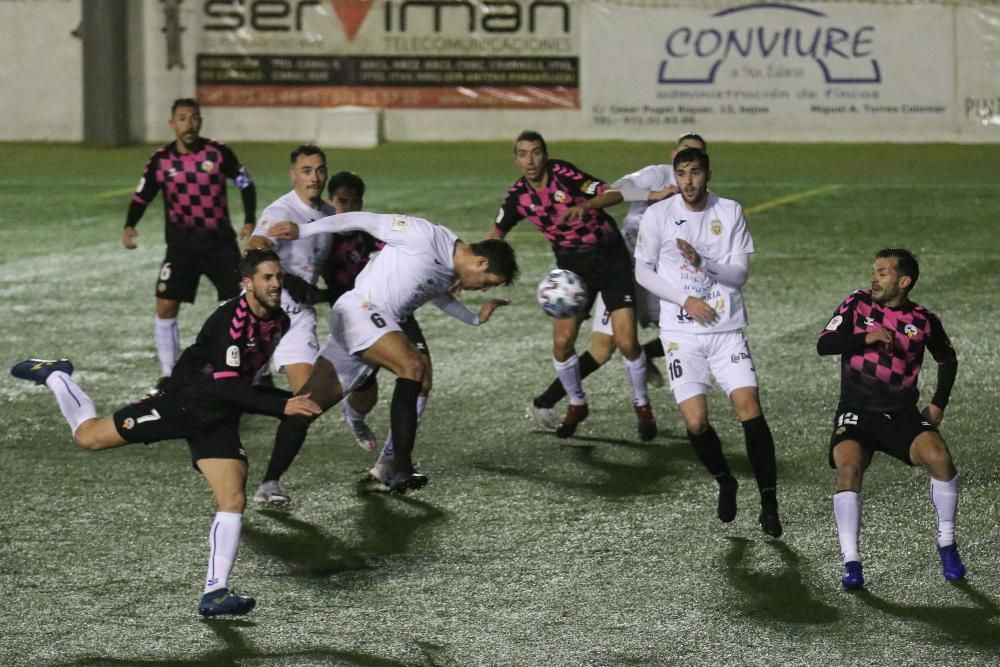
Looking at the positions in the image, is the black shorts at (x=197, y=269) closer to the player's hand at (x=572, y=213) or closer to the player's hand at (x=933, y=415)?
the player's hand at (x=572, y=213)

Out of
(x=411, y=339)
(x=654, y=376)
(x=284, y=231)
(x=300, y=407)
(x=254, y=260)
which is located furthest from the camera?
(x=654, y=376)

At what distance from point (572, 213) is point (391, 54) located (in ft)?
61.2

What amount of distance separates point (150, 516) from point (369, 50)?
20.7 metres

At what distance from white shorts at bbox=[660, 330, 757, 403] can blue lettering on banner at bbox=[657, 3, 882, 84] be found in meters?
19.5

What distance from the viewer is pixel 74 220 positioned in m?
20.2

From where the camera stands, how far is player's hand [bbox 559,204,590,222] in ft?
34.8

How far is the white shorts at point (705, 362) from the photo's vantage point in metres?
8.58

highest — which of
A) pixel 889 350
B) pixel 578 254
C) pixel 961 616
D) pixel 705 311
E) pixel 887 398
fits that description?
pixel 578 254

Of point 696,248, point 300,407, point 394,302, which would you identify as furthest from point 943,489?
point 394,302

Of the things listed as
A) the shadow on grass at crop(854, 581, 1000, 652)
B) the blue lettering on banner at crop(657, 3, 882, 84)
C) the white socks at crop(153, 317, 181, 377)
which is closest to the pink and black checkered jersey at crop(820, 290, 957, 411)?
the shadow on grass at crop(854, 581, 1000, 652)

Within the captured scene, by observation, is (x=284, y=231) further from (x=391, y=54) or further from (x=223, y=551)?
(x=391, y=54)

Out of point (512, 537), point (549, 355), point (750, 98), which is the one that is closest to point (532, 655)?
point (512, 537)

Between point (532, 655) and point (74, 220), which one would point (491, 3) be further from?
point (532, 655)

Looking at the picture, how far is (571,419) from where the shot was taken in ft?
35.4
